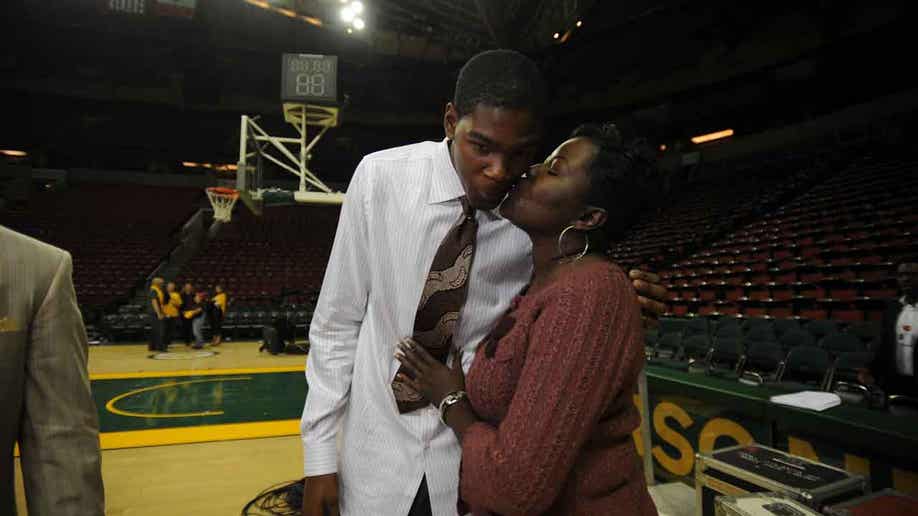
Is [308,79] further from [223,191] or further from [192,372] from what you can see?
[192,372]

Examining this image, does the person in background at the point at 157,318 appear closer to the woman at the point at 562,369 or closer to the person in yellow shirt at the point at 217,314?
the person in yellow shirt at the point at 217,314

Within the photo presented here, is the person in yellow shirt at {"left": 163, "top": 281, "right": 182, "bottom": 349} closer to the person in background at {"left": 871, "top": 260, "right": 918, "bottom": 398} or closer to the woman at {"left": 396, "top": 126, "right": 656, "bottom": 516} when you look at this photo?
the woman at {"left": 396, "top": 126, "right": 656, "bottom": 516}

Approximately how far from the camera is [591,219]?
40.3 inches

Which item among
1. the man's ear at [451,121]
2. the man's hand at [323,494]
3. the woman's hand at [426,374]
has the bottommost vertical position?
the man's hand at [323,494]

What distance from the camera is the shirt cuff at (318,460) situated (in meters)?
1.07

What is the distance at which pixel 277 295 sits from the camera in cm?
1264

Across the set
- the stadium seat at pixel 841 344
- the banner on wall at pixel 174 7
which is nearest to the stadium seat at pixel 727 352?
the stadium seat at pixel 841 344

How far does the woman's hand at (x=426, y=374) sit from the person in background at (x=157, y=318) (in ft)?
31.3

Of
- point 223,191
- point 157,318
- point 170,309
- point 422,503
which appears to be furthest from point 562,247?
point 157,318

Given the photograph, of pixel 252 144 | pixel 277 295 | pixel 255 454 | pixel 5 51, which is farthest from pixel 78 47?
pixel 255 454

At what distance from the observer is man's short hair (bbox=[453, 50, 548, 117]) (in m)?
1.04

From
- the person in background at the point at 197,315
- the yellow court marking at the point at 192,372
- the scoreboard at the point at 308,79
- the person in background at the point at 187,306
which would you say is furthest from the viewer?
the person in background at the point at 187,306

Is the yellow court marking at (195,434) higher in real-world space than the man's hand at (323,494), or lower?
lower

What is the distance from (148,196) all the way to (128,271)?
6381 millimetres
